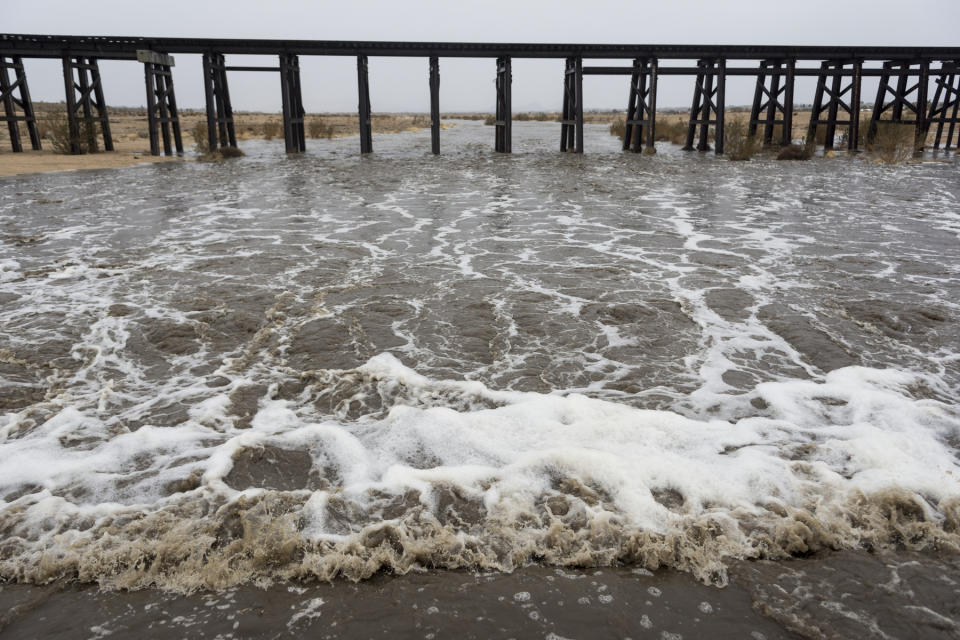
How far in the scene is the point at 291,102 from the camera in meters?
23.6

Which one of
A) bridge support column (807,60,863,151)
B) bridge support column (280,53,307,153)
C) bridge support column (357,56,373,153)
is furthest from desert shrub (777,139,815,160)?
bridge support column (280,53,307,153)

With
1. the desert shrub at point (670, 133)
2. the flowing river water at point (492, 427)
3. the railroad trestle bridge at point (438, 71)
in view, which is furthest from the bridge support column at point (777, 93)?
the flowing river water at point (492, 427)

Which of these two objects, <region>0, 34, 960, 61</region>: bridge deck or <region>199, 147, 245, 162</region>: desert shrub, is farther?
<region>199, 147, 245, 162</region>: desert shrub

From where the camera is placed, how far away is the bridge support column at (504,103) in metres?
22.7

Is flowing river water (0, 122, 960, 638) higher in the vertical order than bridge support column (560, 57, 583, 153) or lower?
lower

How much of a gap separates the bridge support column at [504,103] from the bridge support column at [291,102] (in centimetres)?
810

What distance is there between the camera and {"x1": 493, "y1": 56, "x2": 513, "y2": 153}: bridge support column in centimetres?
2270

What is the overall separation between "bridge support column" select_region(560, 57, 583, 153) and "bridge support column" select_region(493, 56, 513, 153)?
7.60 feet

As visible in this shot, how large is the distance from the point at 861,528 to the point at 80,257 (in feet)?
29.4

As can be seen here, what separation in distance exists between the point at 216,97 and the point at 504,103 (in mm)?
11220

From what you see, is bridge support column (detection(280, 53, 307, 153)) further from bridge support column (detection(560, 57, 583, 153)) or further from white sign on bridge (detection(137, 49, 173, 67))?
bridge support column (detection(560, 57, 583, 153))

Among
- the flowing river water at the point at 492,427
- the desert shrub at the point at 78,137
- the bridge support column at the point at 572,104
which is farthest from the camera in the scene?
the bridge support column at the point at 572,104

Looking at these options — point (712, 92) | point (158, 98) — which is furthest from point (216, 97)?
point (712, 92)

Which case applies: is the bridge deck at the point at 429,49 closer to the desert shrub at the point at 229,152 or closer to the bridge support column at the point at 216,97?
the bridge support column at the point at 216,97
